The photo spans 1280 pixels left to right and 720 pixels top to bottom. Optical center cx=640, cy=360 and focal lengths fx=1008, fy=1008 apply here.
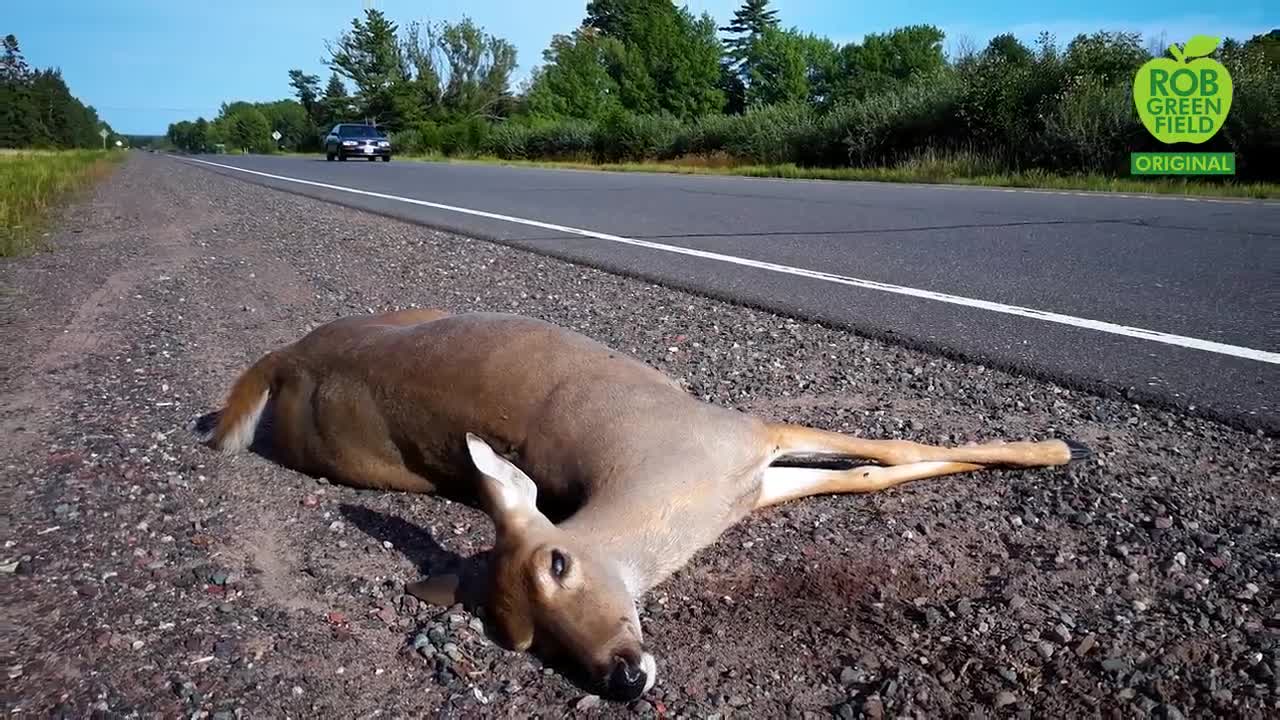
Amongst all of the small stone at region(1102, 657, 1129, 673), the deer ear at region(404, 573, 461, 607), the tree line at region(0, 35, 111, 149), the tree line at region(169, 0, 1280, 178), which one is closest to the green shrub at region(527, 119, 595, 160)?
the tree line at region(169, 0, 1280, 178)

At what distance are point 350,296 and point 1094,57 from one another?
61.4ft

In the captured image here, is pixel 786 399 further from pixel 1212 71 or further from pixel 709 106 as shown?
pixel 709 106

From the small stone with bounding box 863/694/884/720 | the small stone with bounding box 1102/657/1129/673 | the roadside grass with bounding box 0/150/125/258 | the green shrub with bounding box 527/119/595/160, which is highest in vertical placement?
the green shrub with bounding box 527/119/595/160

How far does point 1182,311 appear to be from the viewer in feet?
16.8

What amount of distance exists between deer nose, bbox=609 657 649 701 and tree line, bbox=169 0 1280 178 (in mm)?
16754

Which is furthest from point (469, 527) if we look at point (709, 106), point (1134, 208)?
point (709, 106)

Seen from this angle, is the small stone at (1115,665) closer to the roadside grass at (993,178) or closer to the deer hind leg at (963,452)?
the deer hind leg at (963,452)

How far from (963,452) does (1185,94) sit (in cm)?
1849

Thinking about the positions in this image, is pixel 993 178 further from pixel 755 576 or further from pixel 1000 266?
pixel 755 576

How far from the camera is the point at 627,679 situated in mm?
1984

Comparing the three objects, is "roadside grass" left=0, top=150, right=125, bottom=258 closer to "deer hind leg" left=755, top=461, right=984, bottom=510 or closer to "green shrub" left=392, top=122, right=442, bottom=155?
"deer hind leg" left=755, top=461, right=984, bottom=510

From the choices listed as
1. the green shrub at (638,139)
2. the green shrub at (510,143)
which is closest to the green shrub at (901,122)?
the green shrub at (638,139)

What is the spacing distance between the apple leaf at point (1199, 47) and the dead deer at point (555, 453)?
19.5m

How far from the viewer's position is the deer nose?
1.99 m
